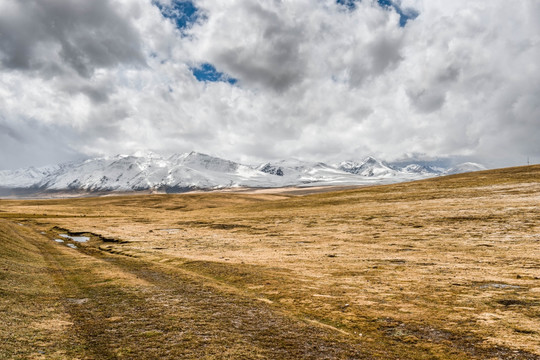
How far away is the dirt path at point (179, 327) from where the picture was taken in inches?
402

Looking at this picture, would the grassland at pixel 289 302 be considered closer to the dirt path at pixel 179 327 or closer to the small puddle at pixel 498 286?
the dirt path at pixel 179 327

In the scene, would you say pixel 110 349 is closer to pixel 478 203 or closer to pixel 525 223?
pixel 525 223

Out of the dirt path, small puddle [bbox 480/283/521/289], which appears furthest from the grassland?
small puddle [bbox 480/283/521/289]

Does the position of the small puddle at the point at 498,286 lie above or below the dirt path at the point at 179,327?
below

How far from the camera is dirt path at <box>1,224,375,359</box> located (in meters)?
10.2

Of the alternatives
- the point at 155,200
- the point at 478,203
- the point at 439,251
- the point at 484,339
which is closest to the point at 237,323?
the point at 484,339

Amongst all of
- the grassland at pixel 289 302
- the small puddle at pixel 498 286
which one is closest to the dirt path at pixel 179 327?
the grassland at pixel 289 302

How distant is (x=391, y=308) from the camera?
52.8 ft

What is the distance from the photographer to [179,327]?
1243 centimetres

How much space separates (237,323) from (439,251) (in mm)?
31535

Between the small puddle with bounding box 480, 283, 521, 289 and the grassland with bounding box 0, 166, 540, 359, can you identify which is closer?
the grassland with bounding box 0, 166, 540, 359

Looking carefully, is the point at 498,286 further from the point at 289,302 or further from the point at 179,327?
the point at 179,327

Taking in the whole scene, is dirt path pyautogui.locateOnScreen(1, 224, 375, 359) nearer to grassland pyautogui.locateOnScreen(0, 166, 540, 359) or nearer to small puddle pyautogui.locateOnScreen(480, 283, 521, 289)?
grassland pyautogui.locateOnScreen(0, 166, 540, 359)

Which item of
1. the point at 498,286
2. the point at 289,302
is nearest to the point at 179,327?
the point at 289,302
